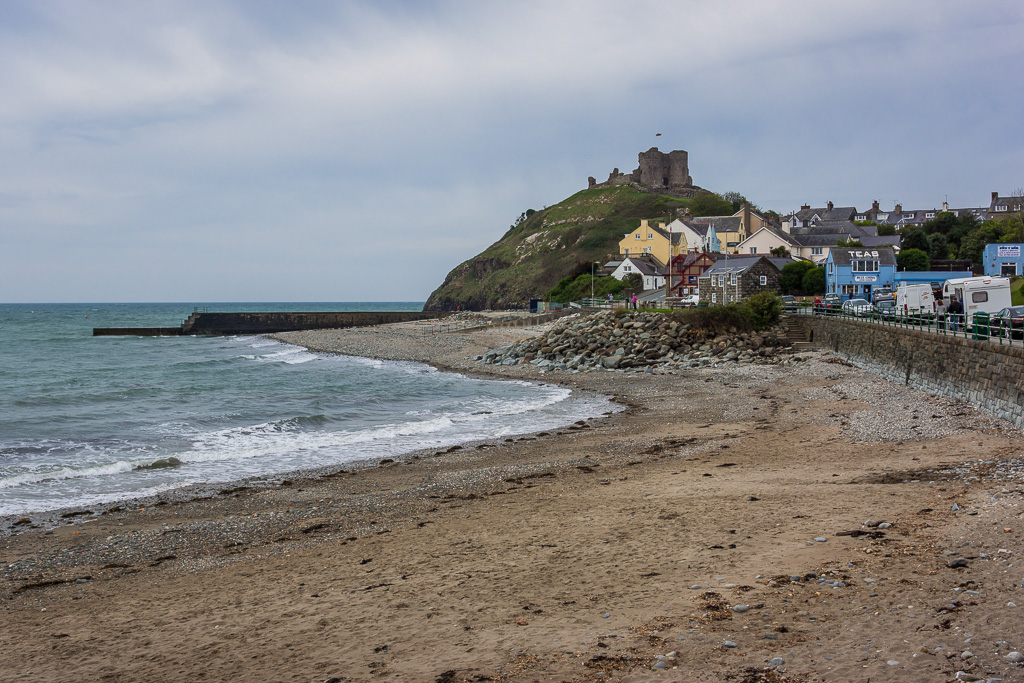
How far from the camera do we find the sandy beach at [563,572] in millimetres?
6250

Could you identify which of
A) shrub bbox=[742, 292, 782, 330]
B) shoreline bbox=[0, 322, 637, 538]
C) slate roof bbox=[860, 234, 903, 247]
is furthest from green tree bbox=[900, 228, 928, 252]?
shoreline bbox=[0, 322, 637, 538]

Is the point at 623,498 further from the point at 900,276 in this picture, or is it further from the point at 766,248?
the point at 766,248

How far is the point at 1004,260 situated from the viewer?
53.5m

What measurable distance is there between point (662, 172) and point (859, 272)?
354 ft

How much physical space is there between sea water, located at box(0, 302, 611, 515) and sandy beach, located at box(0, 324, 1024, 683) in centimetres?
264

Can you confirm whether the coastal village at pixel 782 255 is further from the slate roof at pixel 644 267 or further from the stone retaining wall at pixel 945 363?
the stone retaining wall at pixel 945 363

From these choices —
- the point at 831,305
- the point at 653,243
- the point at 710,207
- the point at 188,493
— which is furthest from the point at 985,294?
the point at 710,207

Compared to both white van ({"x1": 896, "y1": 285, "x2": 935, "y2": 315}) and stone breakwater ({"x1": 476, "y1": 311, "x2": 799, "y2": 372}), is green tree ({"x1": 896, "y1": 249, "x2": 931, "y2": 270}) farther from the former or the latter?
white van ({"x1": 896, "y1": 285, "x2": 935, "y2": 315})

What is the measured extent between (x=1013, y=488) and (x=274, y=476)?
43.0 feet

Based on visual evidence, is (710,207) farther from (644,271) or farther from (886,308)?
(886,308)

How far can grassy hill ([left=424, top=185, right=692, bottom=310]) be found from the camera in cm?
11988

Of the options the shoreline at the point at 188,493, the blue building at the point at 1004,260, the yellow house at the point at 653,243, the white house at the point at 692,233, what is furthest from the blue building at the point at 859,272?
the shoreline at the point at 188,493

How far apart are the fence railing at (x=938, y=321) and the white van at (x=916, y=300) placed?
39 cm

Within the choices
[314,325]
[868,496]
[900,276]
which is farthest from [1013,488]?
[314,325]
